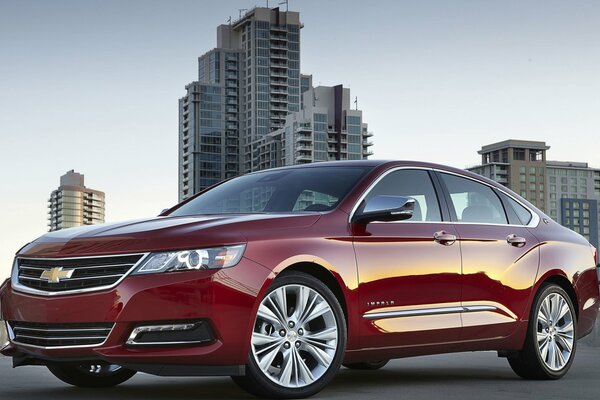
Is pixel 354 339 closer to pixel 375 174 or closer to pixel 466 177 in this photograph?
pixel 375 174

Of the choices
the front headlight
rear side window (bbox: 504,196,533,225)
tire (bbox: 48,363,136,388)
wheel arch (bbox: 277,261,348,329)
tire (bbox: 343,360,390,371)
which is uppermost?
rear side window (bbox: 504,196,533,225)

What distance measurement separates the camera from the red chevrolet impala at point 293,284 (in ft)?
18.5

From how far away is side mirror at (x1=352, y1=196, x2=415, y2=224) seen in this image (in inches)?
254

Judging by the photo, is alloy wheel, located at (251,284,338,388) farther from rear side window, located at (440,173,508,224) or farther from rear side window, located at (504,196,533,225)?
rear side window, located at (504,196,533,225)

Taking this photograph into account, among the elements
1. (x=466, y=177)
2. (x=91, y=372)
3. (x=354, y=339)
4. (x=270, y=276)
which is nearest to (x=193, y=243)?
(x=270, y=276)

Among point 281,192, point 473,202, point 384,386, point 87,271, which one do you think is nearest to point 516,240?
point 473,202

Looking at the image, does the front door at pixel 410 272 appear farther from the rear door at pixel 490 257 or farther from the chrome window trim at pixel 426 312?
the rear door at pixel 490 257

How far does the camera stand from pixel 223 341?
569 cm

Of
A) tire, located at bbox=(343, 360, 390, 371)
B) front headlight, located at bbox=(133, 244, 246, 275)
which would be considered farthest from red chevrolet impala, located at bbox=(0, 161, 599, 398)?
tire, located at bbox=(343, 360, 390, 371)

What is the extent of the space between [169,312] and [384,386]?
2.23 metres

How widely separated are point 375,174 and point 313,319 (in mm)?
1290

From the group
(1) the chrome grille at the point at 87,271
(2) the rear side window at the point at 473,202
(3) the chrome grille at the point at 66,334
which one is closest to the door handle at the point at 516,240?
(2) the rear side window at the point at 473,202

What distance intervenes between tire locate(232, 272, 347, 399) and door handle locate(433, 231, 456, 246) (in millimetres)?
1165

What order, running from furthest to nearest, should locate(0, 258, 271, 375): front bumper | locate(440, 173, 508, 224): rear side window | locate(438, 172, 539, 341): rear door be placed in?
1. locate(440, 173, 508, 224): rear side window
2. locate(438, 172, 539, 341): rear door
3. locate(0, 258, 271, 375): front bumper
